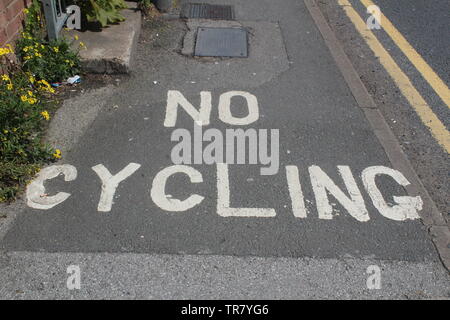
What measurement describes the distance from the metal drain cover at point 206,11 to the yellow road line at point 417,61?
2.27 meters

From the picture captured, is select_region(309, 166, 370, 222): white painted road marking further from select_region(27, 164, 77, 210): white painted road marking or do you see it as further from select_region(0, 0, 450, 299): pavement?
select_region(27, 164, 77, 210): white painted road marking

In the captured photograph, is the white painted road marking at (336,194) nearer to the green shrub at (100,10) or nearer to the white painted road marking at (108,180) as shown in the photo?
the white painted road marking at (108,180)

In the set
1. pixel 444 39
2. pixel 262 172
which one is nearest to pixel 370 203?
pixel 262 172

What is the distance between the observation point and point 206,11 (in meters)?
7.30

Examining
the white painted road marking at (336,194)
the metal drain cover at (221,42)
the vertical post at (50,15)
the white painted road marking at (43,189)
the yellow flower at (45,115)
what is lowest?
the metal drain cover at (221,42)

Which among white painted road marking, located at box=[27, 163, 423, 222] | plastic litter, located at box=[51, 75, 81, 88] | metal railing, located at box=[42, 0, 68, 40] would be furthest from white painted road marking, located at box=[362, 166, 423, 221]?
metal railing, located at box=[42, 0, 68, 40]

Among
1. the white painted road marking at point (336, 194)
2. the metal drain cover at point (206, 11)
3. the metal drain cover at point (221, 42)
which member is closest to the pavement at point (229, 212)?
the white painted road marking at point (336, 194)

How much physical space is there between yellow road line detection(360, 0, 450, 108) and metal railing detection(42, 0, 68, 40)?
421cm

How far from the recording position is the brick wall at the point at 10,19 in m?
4.64

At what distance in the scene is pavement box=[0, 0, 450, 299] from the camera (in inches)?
124

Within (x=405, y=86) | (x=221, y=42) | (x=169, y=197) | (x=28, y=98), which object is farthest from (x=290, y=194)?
(x=221, y=42)

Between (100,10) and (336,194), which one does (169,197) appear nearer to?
(336,194)

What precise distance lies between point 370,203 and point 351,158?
0.61 metres

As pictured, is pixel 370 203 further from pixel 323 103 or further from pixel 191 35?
pixel 191 35
